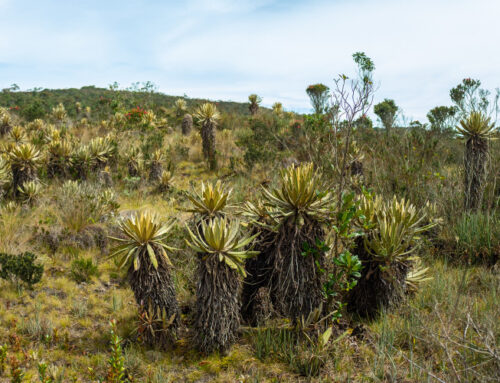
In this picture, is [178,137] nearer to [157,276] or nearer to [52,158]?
[52,158]

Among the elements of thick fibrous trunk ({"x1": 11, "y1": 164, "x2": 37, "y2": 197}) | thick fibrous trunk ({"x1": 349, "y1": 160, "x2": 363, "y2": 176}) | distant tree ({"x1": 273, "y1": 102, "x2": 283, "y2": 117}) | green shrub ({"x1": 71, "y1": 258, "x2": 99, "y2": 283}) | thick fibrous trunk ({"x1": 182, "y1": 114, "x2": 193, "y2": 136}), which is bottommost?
green shrub ({"x1": 71, "y1": 258, "x2": 99, "y2": 283})

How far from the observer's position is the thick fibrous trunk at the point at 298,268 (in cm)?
373

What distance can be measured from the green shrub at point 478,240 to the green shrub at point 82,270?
607 cm

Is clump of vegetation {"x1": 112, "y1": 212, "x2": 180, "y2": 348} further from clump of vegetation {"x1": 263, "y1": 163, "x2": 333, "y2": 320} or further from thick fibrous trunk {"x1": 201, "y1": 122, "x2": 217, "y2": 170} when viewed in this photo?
thick fibrous trunk {"x1": 201, "y1": 122, "x2": 217, "y2": 170}

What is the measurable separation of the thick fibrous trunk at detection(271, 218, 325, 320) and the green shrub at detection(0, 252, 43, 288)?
12.5 feet

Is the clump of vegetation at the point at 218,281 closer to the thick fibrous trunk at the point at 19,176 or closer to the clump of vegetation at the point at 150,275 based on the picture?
the clump of vegetation at the point at 150,275

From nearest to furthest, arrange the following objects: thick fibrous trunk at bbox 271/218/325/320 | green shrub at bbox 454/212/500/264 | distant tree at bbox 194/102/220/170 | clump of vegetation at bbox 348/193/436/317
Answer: thick fibrous trunk at bbox 271/218/325/320 < clump of vegetation at bbox 348/193/436/317 < green shrub at bbox 454/212/500/264 < distant tree at bbox 194/102/220/170

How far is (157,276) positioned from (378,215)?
9.18ft

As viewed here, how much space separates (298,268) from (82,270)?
3874 mm

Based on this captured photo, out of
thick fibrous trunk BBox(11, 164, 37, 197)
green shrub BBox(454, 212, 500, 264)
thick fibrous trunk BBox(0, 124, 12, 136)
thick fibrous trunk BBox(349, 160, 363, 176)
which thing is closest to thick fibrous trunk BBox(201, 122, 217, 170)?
thick fibrous trunk BBox(349, 160, 363, 176)

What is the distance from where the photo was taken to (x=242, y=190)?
9.05 meters

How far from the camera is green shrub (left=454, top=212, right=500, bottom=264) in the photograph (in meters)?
5.58

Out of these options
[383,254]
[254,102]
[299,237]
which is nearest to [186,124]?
[254,102]

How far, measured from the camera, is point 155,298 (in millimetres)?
4023
